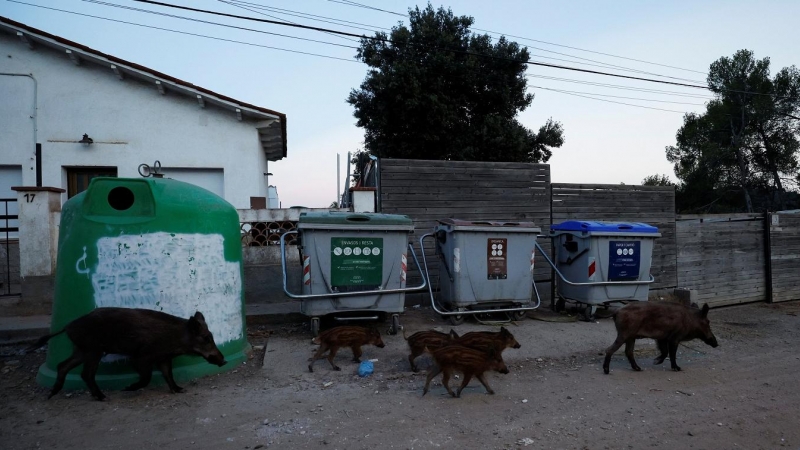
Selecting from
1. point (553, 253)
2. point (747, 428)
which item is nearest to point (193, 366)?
point (747, 428)

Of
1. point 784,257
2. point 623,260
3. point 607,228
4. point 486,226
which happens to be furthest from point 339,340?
point 784,257

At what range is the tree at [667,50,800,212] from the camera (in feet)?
94.9

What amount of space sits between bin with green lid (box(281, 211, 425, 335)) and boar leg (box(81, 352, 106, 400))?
7.94 ft

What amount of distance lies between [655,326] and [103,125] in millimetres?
11135

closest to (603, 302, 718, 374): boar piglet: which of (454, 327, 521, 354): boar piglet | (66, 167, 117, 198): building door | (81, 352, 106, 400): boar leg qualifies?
(454, 327, 521, 354): boar piglet

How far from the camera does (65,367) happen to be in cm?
486

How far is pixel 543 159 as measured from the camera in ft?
76.0

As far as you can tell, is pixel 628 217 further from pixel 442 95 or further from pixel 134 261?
pixel 442 95

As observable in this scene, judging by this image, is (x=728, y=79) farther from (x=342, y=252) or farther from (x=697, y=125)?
(x=342, y=252)

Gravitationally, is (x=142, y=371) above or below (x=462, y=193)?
below

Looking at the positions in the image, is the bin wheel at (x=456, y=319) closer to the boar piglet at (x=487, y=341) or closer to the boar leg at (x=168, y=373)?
the boar piglet at (x=487, y=341)

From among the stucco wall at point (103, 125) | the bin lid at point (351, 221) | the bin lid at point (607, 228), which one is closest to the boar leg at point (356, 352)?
the bin lid at point (351, 221)

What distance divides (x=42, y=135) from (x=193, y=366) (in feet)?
27.7

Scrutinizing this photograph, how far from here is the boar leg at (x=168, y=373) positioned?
4.95 meters
